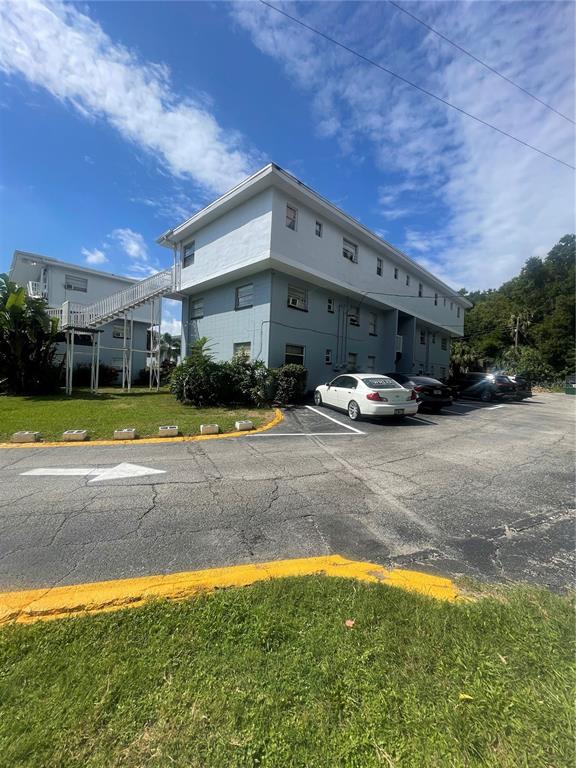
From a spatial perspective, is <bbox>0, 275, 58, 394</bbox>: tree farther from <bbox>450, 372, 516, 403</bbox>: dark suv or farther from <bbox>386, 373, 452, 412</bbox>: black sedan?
<bbox>450, 372, 516, 403</bbox>: dark suv

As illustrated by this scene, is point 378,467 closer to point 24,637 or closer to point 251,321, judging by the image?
point 24,637

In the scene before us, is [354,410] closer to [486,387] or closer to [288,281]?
[288,281]

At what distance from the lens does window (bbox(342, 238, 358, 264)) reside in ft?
55.1

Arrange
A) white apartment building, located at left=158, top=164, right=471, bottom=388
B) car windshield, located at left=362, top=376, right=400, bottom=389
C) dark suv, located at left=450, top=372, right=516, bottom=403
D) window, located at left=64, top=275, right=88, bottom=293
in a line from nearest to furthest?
car windshield, located at left=362, top=376, right=400, bottom=389
white apartment building, located at left=158, top=164, right=471, bottom=388
dark suv, located at left=450, top=372, right=516, bottom=403
window, located at left=64, top=275, right=88, bottom=293

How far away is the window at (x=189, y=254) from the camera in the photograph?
57.2ft

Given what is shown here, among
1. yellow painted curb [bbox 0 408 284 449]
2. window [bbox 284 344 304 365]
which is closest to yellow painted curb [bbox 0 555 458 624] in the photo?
yellow painted curb [bbox 0 408 284 449]

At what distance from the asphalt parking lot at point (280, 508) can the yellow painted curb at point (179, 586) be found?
140mm

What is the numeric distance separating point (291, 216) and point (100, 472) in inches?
492

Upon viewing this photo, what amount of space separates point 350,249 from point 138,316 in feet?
54.9

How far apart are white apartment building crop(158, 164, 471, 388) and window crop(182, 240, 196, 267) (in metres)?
0.05

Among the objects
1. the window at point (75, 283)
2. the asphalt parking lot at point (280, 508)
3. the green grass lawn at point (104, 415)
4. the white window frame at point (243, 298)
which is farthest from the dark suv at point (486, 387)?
the window at point (75, 283)

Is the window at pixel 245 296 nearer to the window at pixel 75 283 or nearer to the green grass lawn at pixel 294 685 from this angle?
the green grass lawn at pixel 294 685

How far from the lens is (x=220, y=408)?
38.2ft

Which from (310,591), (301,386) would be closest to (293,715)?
(310,591)
